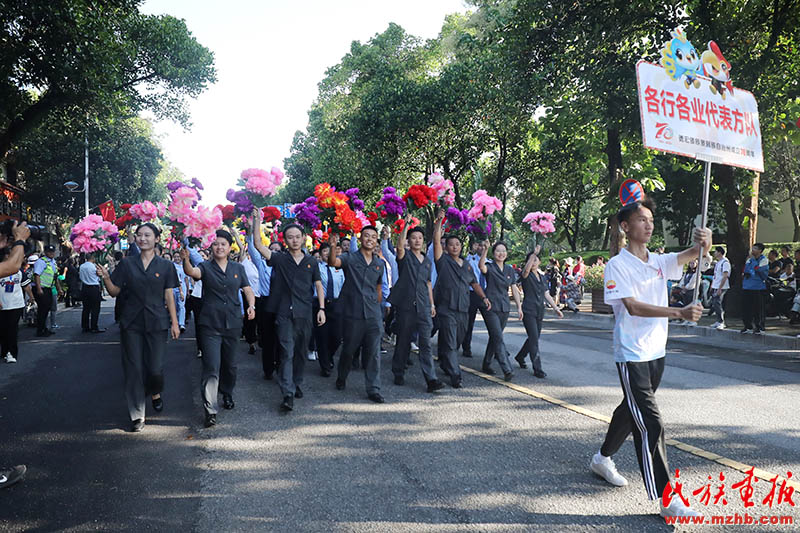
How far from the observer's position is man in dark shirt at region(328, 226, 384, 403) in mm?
7262

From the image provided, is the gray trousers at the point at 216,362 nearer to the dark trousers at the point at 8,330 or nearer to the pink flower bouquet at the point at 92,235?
the pink flower bouquet at the point at 92,235

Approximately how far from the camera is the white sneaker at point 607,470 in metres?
4.31

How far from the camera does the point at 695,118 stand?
481 cm

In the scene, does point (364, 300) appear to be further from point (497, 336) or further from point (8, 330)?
point (8, 330)

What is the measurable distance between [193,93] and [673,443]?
22735 mm

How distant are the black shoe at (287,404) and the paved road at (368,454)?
98mm

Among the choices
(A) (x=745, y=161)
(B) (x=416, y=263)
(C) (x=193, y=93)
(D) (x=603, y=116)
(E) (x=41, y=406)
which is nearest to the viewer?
(A) (x=745, y=161)

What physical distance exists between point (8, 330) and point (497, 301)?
7.67 m

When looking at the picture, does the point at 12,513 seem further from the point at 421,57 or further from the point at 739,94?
the point at 421,57

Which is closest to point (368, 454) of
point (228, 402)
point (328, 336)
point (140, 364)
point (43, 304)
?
point (228, 402)

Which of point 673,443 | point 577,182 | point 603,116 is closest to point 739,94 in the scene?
point 673,443

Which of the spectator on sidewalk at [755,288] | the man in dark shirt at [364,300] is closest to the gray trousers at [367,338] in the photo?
the man in dark shirt at [364,300]

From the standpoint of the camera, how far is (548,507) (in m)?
3.93

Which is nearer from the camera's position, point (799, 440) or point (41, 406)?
point (799, 440)
